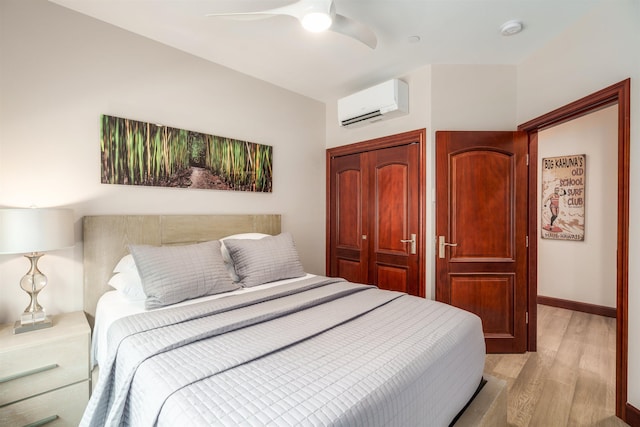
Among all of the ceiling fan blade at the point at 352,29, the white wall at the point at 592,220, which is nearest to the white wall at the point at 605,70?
the ceiling fan blade at the point at 352,29

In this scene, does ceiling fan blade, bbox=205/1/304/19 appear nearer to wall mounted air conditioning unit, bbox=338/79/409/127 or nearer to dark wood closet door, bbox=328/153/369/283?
wall mounted air conditioning unit, bbox=338/79/409/127

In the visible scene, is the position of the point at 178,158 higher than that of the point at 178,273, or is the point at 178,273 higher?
the point at 178,158

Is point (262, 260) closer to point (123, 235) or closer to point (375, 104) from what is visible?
point (123, 235)

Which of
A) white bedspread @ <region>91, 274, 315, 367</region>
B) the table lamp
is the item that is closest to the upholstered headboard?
white bedspread @ <region>91, 274, 315, 367</region>

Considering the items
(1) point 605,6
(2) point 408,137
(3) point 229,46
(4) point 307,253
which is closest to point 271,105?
(3) point 229,46

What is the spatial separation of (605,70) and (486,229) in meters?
1.34

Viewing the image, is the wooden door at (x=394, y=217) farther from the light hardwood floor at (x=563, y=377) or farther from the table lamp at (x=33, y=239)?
the table lamp at (x=33, y=239)

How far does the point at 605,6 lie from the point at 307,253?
312cm

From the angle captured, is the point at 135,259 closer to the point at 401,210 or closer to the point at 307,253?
the point at 307,253

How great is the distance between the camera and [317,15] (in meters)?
1.59

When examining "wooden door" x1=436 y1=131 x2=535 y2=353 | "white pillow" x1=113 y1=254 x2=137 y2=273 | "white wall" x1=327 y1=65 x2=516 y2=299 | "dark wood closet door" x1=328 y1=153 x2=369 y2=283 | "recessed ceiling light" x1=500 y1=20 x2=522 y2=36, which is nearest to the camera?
"white pillow" x1=113 y1=254 x2=137 y2=273

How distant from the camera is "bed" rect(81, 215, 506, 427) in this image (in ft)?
3.09

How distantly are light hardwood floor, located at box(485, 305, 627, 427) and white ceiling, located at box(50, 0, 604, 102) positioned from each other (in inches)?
103

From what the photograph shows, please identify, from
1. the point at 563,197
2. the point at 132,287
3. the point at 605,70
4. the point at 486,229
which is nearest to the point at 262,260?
the point at 132,287
